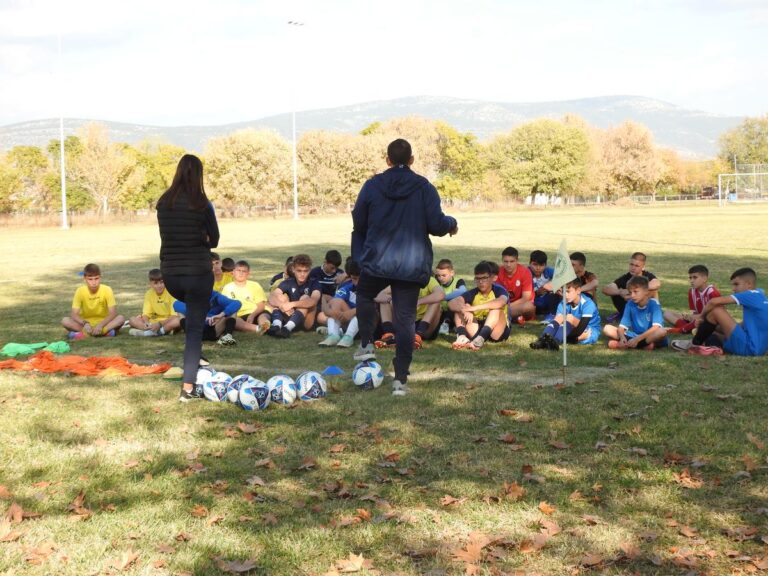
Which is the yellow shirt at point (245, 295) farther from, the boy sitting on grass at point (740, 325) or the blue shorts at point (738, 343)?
the blue shorts at point (738, 343)

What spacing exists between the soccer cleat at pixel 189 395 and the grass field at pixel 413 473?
23 cm

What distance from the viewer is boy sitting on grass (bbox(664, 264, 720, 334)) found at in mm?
11227

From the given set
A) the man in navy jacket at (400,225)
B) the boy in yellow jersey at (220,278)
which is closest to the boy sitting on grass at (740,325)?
the man in navy jacket at (400,225)

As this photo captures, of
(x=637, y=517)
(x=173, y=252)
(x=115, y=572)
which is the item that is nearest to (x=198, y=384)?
(x=173, y=252)

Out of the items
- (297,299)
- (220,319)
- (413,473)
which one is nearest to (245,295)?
(297,299)

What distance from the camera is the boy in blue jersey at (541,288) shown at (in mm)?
12875

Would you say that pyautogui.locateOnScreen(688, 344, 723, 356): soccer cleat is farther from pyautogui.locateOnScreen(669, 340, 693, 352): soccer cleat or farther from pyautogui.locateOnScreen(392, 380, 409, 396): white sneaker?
pyautogui.locateOnScreen(392, 380, 409, 396): white sneaker

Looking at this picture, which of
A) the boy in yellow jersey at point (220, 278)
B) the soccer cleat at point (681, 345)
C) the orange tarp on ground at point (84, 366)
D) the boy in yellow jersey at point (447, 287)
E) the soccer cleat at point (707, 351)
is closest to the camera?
the orange tarp on ground at point (84, 366)

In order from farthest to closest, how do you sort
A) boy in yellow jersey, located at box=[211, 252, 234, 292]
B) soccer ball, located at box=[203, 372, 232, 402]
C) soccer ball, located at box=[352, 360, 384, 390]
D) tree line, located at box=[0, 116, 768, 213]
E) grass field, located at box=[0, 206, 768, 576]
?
tree line, located at box=[0, 116, 768, 213] → boy in yellow jersey, located at box=[211, 252, 234, 292] → soccer ball, located at box=[352, 360, 384, 390] → soccer ball, located at box=[203, 372, 232, 402] → grass field, located at box=[0, 206, 768, 576]

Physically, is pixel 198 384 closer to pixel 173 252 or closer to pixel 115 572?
pixel 173 252

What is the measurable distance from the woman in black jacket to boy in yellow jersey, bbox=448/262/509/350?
419cm

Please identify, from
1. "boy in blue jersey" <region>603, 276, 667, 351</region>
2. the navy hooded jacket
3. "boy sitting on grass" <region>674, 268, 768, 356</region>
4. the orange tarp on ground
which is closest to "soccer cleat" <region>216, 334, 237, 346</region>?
the orange tarp on ground

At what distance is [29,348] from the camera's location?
11320 millimetres

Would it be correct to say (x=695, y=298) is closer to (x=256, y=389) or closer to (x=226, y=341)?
(x=226, y=341)
